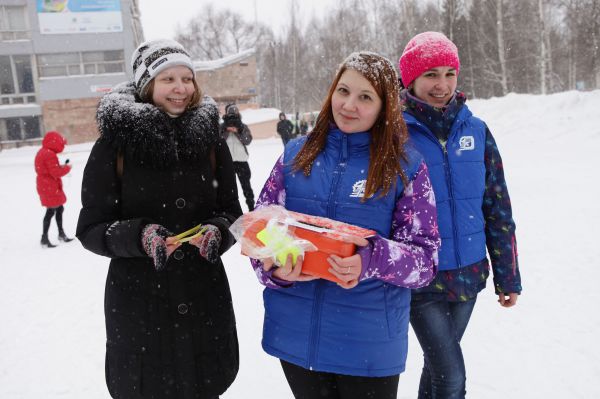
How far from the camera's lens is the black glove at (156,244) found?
5.78 ft

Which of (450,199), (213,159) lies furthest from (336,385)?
(213,159)

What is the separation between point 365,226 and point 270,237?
0.41 meters

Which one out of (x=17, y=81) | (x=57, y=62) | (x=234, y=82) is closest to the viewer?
(x=57, y=62)

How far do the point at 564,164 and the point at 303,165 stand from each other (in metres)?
11.3

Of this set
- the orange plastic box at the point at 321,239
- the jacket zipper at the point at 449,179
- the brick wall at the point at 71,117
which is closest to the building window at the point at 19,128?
the brick wall at the point at 71,117

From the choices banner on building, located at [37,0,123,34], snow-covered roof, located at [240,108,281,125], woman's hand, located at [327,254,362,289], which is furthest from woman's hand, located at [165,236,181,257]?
banner on building, located at [37,0,123,34]

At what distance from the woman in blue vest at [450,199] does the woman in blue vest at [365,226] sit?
41 centimetres

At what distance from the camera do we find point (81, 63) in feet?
111

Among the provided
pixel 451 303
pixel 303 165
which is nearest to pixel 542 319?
pixel 451 303

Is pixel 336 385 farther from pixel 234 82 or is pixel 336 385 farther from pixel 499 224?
pixel 234 82

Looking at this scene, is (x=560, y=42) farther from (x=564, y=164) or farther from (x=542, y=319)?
(x=542, y=319)

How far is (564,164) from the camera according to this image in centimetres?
1116

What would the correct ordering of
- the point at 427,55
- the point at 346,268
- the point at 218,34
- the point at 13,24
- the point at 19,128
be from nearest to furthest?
the point at 346,268
the point at 427,55
the point at 13,24
the point at 19,128
the point at 218,34

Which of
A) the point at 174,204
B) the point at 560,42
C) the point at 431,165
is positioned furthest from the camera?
the point at 560,42
